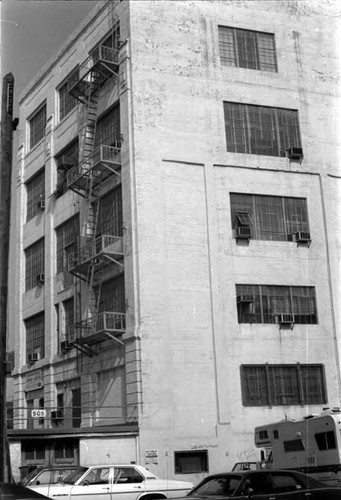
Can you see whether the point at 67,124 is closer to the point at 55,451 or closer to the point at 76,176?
the point at 76,176

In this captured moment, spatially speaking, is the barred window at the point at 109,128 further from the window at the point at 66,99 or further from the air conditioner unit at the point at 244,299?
the air conditioner unit at the point at 244,299

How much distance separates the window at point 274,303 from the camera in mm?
34469

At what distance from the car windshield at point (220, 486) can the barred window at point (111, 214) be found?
67.8 feet

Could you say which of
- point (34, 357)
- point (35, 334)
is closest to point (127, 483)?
point (34, 357)

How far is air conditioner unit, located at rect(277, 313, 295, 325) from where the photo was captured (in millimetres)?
34562

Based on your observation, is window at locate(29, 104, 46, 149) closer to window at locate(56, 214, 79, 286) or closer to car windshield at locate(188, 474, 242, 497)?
window at locate(56, 214, 79, 286)

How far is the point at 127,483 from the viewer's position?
69.1 feet

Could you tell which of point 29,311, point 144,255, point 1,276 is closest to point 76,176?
point 144,255

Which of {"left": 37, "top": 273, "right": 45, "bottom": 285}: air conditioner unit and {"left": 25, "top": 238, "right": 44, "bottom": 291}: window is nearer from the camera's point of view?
{"left": 37, "top": 273, "right": 45, "bottom": 285}: air conditioner unit

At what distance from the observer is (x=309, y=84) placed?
127 feet

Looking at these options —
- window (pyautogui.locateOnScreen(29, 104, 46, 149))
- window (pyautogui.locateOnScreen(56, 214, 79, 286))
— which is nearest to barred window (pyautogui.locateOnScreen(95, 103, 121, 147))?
window (pyautogui.locateOnScreen(56, 214, 79, 286))

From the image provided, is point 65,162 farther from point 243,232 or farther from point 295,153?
point 295,153

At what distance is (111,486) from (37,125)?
31.2 m

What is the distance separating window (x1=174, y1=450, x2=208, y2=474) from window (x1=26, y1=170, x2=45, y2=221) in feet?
61.6
